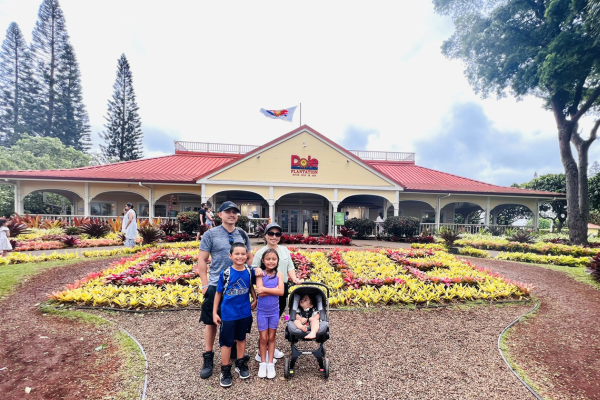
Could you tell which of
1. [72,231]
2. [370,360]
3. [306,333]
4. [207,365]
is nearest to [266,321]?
[306,333]

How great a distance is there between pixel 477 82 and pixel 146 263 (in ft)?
70.9

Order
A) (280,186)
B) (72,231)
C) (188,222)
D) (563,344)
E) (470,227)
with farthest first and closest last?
1. (470,227)
2. (280,186)
3. (188,222)
4. (72,231)
5. (563,344)

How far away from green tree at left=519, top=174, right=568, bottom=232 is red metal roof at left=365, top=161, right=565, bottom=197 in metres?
8.14

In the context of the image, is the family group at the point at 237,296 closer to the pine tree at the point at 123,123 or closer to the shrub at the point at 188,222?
the shrub at the point at 188,222

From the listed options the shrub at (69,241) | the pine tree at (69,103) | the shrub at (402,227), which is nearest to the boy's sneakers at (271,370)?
the shrub at (69,241)

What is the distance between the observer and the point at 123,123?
1240 inches

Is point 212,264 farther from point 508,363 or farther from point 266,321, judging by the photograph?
point 508,363

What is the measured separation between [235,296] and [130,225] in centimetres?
854

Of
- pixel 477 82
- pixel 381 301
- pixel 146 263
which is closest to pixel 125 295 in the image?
pixel 146 263

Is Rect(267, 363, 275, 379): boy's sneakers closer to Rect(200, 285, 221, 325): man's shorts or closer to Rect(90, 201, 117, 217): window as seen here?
Rect(200, 285, 221, 325): man's shorts

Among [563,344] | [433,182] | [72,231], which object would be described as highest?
[433,182]

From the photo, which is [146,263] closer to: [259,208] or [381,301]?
[381,301]

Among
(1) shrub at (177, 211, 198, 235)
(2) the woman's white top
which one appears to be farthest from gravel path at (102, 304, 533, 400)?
(1) shrub at (177, 211, 198, 235)

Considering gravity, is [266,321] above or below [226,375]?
above
